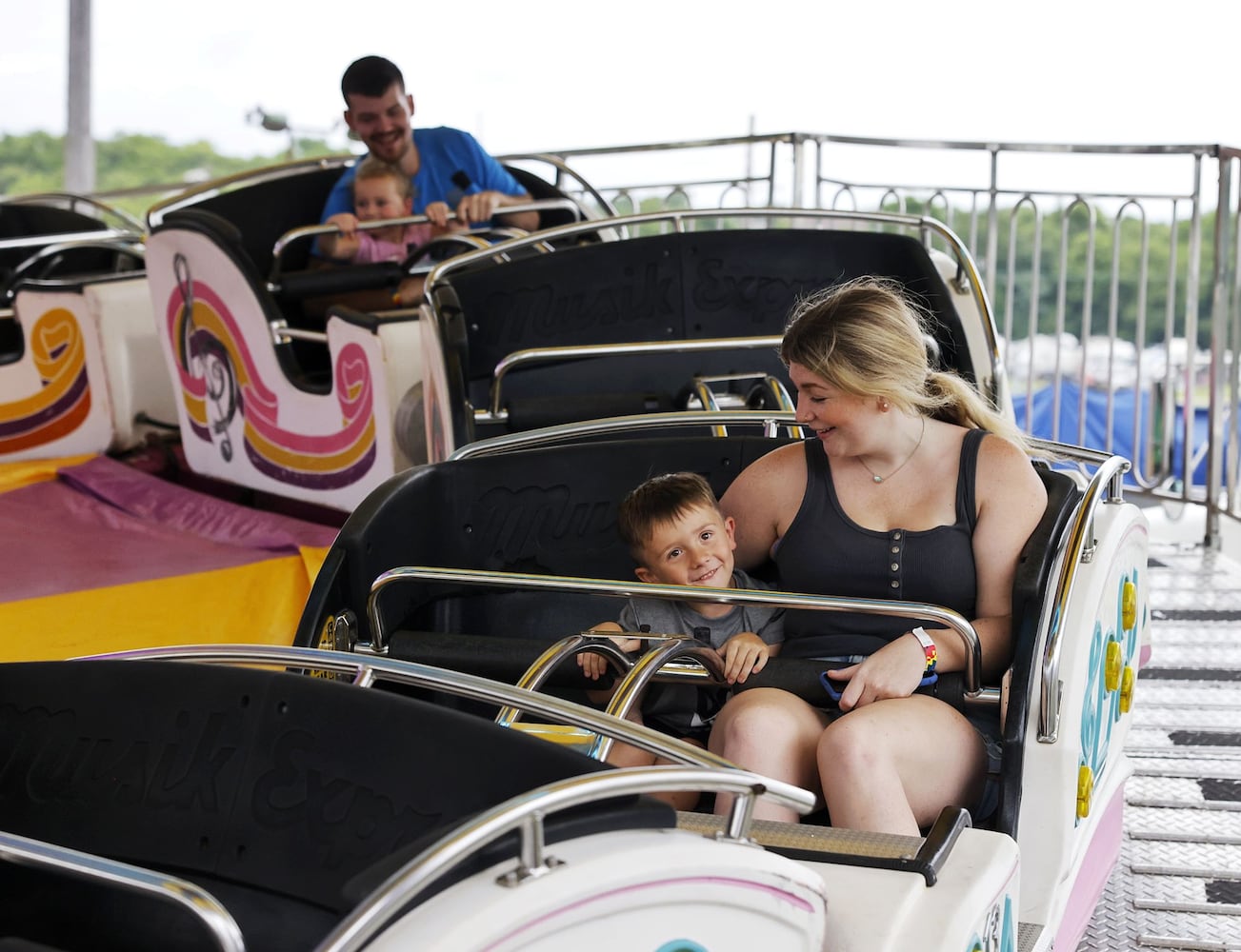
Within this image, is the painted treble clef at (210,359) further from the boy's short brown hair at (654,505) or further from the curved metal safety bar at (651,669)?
the curved metal safety bar at (651,669)

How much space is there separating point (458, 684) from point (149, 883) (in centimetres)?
28

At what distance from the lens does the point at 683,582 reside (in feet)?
4.84

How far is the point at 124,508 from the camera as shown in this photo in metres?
3.48

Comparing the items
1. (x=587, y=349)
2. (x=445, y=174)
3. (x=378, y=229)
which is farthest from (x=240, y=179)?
(x=587, y=349)

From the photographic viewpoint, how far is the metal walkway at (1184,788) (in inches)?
66.9

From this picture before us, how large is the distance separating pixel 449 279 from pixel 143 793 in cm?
159

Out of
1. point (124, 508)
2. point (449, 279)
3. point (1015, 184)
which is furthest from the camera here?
point (1015, 184)

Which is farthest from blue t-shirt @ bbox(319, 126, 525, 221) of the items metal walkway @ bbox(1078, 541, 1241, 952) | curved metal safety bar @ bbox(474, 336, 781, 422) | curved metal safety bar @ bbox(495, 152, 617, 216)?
metal walkway @ bbox(1078, 541, 1241, 952)

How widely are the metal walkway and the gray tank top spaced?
538mm

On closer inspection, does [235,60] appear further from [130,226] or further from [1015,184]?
[1015,184]

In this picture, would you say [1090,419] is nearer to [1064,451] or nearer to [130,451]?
[130,451]

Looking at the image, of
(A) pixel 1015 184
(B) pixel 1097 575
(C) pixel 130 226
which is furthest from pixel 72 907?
(C) pixel 130 226

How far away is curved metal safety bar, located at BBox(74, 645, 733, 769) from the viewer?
2.88 ft

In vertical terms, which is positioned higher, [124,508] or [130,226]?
[130,226]
